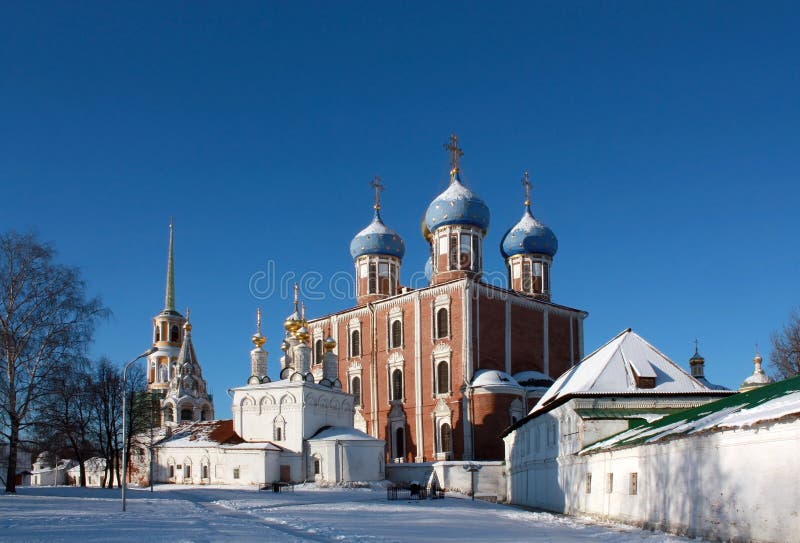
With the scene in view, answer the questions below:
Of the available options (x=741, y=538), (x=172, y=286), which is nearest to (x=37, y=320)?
(x=741, y=538)

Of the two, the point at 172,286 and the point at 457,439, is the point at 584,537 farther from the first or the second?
the point at 172,286

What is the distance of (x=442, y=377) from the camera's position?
44.6m

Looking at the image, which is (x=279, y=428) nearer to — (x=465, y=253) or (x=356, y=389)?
(x=356, y=389)

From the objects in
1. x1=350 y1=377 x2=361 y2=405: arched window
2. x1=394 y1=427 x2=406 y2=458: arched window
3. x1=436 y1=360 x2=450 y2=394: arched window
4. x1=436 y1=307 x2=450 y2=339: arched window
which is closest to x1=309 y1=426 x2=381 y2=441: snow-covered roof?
x1=394 y1=427 x2=406 y2=458: arched window

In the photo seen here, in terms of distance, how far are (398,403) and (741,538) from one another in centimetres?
3250

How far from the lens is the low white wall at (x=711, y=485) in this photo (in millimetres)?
13547

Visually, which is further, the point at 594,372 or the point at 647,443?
the point at 594,372

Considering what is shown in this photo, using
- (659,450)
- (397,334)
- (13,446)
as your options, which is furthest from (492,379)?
(659,450)

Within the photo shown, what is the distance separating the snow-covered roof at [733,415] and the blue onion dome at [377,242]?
30.5 m

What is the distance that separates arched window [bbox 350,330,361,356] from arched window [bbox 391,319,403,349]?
111 inches

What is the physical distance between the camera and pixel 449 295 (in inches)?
1757

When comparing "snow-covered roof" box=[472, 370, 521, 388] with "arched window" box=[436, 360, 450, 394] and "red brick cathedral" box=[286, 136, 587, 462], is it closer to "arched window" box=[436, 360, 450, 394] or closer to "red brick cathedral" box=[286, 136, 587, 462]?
"red brick cathedral" box=[286, 136, 587, 462]

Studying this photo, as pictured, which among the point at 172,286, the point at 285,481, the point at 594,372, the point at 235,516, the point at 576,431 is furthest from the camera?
the point at 172,286

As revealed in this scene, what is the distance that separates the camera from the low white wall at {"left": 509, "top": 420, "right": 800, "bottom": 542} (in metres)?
13.5
